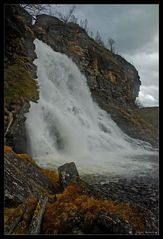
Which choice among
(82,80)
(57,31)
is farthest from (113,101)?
(57,31)

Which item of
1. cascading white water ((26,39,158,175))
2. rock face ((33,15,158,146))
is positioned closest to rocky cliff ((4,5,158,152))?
rock face ((33,15,158,146))

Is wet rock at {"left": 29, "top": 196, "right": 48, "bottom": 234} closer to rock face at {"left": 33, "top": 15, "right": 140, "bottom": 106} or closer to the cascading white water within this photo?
the cascading white water

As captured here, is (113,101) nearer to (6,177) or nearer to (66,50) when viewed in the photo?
(66,50)

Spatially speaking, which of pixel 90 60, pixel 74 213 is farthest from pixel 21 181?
pixel 90 60

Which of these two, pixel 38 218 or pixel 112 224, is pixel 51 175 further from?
pixel 112 224

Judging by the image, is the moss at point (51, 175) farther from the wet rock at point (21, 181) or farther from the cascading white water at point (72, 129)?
the cascading white water at point (72, 129)

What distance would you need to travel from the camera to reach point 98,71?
28.8m

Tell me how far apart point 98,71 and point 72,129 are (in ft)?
47.8

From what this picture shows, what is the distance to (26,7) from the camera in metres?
5.77

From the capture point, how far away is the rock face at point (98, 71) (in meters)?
24.6

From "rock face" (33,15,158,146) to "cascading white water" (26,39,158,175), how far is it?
1295 mm

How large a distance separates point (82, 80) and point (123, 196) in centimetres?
1972

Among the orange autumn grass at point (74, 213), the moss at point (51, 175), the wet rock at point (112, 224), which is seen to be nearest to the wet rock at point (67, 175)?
the moss at point (51, 175)
